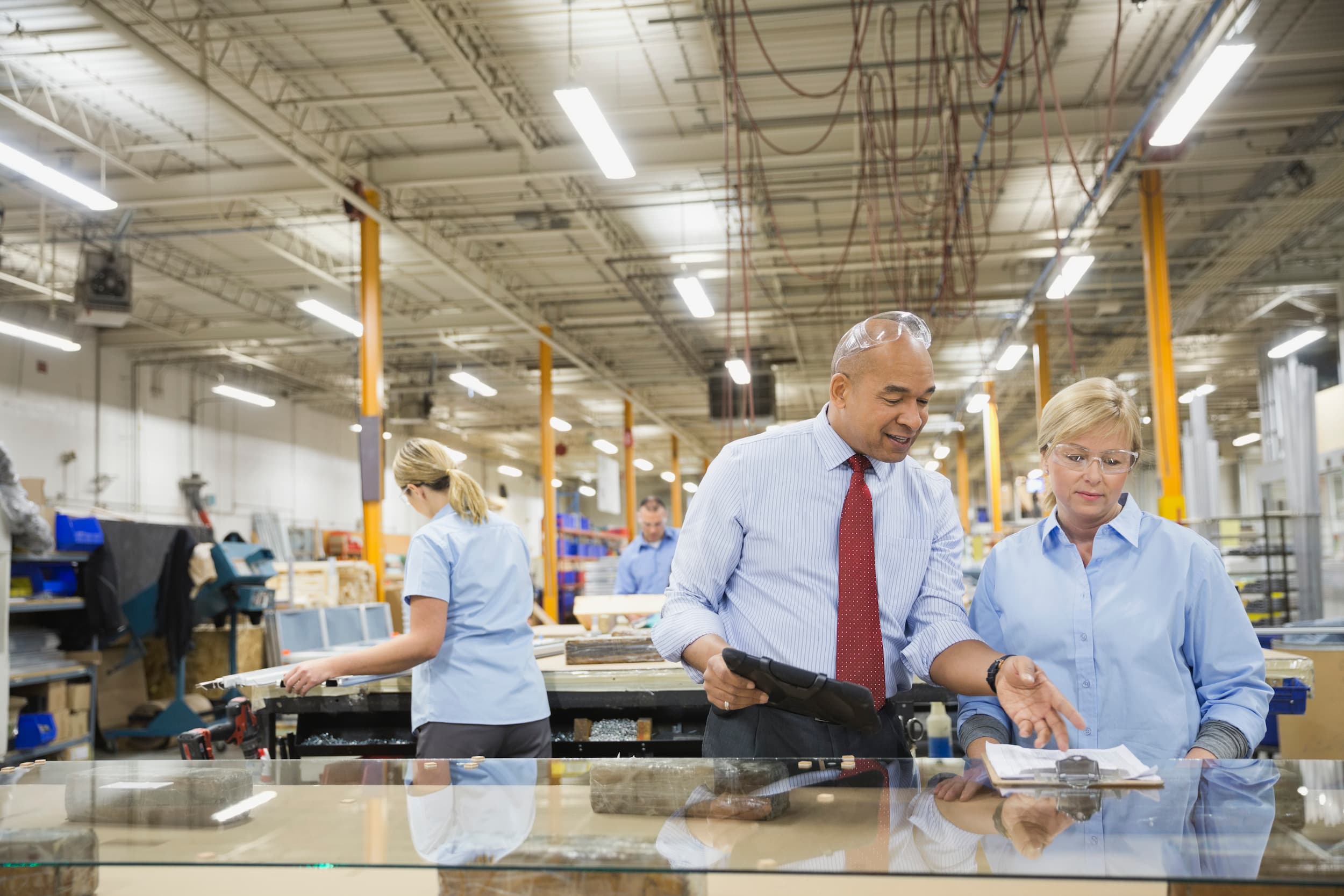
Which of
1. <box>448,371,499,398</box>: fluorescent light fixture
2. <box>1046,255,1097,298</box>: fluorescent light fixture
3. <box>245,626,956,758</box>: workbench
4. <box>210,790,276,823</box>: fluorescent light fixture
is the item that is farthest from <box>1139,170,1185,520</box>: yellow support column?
<box>448,371,499,398</box>: fluorescent light fixture

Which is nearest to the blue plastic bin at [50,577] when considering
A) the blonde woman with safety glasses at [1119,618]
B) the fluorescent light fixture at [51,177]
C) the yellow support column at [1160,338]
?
the fluorescent light fixture at [51,177]

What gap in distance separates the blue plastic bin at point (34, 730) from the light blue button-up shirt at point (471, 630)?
5213 millimetres

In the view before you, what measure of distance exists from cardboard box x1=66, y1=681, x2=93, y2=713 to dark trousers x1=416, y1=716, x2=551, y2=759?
550cm

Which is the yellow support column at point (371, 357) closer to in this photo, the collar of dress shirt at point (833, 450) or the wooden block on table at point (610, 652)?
the wooden block on table at point (610, 652)

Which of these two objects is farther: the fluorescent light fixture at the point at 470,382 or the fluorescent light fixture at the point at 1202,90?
the fluorescent light fixture at the point at 470,382

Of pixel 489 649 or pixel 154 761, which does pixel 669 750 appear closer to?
pixel 489 649

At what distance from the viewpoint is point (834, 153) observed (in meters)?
9.08

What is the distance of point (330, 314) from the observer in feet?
35.4

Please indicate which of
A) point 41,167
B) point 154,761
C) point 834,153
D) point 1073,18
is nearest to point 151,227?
point 41,167

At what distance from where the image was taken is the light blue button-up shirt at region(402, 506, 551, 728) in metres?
2.78

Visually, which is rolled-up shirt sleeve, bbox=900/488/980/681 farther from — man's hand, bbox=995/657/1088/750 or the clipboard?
the clipboard

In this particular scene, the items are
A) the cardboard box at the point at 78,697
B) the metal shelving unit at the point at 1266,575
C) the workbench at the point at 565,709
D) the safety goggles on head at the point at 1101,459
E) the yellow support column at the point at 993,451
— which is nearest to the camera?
the safety goggles on head at the point at 1101,459

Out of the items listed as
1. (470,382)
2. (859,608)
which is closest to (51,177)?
(859,608)

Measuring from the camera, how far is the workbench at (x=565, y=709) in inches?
133
